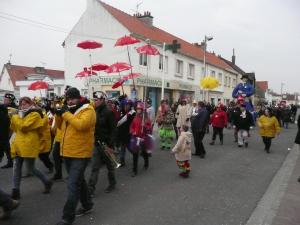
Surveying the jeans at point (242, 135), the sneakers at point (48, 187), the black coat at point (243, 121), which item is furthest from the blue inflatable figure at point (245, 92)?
the sneakers at point (48, 187)

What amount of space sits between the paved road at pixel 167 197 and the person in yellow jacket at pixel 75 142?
0.43 m

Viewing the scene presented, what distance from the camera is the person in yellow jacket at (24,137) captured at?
541cm

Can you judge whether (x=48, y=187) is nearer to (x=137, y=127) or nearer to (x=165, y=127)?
(x=137, y=127)

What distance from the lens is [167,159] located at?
31.7 feet

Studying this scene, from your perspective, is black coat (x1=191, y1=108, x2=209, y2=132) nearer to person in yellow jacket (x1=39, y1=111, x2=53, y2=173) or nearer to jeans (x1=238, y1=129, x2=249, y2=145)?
jeans (x1=238, y1=129, x2=249, y2=145)

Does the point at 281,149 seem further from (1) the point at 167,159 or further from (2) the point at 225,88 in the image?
(2) the point at 225,88

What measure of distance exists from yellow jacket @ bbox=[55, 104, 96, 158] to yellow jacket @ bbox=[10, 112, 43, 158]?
39.7 inches

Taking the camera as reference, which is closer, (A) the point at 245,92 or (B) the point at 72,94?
(B) the point at 72,94

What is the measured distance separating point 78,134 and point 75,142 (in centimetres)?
11

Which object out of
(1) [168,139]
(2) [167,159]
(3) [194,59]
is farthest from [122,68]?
(3) [194,59]

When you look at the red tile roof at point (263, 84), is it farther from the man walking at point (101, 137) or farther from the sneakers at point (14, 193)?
the sneakers at point (14, 193)

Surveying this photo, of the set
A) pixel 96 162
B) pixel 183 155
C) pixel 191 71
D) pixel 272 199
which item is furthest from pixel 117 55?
pixel 272 199

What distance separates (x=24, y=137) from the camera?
17.9ft

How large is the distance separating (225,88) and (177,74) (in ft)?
49.3
